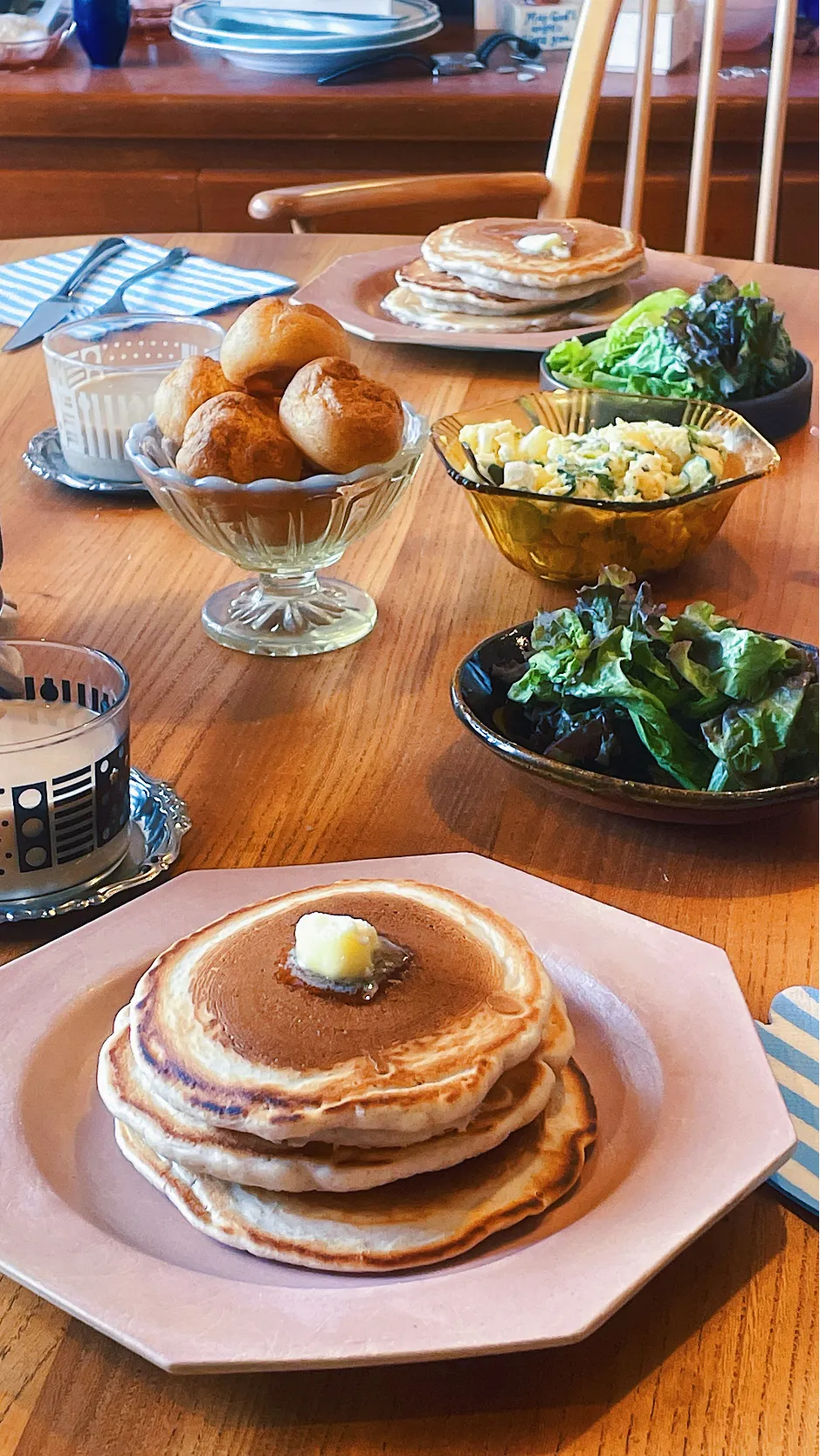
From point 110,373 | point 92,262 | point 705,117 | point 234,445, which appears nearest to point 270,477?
point 234,445

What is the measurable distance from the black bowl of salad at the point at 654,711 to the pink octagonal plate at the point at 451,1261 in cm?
11

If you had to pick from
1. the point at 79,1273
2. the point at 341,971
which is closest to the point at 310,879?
the point at 341,971

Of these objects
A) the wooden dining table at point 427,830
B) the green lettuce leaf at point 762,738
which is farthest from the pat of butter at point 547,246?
the green lettuce leaf at point 762,738

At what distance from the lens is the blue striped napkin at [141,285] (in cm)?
165

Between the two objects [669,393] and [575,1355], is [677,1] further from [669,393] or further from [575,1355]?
[575,1355]

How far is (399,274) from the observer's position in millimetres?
1622

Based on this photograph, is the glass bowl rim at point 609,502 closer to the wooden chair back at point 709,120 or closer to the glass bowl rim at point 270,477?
the glass bowl rim at point 270,477

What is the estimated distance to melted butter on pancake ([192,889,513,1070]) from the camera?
0.55 meters

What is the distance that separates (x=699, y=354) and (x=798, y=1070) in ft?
2.70

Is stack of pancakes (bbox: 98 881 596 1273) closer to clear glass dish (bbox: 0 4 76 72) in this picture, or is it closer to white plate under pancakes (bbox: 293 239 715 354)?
white plate under pancakes (bbox: 293 239 715 354)

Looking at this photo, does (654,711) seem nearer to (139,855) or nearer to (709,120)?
(139,855)

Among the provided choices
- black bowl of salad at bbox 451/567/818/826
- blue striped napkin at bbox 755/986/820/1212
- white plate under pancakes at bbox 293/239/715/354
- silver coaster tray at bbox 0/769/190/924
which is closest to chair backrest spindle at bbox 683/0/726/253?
white plate under pancakes at bbox 293/239/715/354

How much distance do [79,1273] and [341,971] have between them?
146mm

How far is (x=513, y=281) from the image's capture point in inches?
59.9
